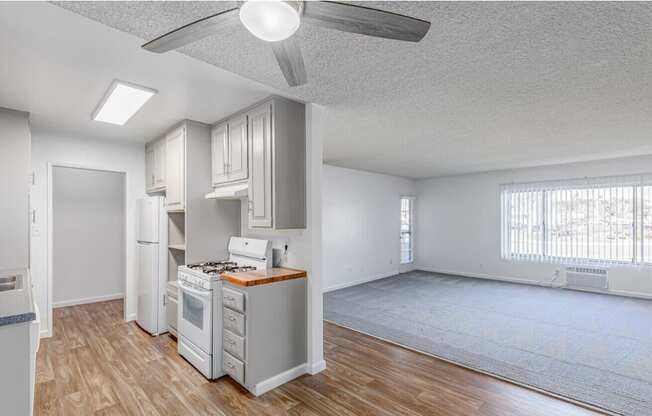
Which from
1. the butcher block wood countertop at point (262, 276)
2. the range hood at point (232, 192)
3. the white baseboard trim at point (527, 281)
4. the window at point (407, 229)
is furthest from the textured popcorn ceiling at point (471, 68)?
the window at point (407, 229)

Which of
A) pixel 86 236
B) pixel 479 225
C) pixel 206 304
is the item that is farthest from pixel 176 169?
pixel 479 225

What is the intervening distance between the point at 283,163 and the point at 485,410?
2535 millimetres

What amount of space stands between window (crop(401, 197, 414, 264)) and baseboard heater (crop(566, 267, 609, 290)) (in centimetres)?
331

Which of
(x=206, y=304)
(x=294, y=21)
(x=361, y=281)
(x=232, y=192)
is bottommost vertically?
(x=361, y=281)

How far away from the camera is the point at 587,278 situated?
5914 millimetres

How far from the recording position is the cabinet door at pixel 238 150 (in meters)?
3.16

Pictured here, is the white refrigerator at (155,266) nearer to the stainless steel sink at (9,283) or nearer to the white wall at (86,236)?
the white wall at (86,236)

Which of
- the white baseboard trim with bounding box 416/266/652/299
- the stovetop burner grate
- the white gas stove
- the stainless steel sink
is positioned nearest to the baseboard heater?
the white baseboard trim with bounding box 416/266/652/299

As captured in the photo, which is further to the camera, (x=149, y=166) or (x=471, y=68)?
(x=149, y=166)

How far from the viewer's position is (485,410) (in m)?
2.36

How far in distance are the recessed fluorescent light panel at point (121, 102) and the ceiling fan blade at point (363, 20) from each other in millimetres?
2018

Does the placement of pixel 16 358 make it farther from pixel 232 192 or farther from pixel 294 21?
pixel 232 192

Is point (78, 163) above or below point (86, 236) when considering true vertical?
above

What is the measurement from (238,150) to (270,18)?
2.19 meters
